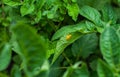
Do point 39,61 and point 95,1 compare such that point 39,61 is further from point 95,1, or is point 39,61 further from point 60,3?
point 95,1

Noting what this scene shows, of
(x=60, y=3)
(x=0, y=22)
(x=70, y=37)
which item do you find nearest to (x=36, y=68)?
(x=70, y=37)

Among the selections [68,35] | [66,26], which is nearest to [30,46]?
[68,35]

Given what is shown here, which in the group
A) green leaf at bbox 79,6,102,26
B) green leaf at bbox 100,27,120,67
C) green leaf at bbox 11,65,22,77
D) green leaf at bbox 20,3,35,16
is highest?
green leaf at bbox 11,65,22,77

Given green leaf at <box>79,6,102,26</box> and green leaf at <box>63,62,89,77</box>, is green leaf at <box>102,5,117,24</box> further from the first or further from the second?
green leaf at <box>63,62,89,77</box>

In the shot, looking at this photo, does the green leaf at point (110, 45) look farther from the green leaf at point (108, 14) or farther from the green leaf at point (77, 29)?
the green leaf at point (108, 14)

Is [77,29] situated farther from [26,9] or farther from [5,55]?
[5,55]

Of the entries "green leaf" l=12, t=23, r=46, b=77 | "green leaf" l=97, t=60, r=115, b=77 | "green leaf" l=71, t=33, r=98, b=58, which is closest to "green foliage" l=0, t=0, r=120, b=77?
"green leaf" l=71, t=33, r=98, b=58
